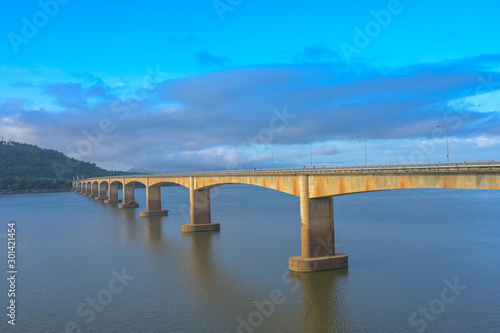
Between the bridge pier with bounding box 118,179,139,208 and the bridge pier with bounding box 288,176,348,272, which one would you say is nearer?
the bridge pier with bounding box 288,176,348,272

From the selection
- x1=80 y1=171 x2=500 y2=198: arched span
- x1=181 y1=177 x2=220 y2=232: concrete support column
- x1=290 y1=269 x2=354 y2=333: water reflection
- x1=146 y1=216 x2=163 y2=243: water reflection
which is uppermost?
x1=80 y1=171 x2=500 y2=198: arched span

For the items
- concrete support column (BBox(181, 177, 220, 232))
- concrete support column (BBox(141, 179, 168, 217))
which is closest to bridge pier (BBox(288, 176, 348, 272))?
concrete support column (BBox(181, 177, 220, 232))

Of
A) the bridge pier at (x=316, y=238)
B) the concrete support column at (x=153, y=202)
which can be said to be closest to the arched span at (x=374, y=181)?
the bridge pier at (x=316, y=238)

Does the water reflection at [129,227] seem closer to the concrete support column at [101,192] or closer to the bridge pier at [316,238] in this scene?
the bridge pier at [316,238]

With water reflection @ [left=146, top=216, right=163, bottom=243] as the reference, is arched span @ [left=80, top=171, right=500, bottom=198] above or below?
above

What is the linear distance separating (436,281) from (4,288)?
105 feet

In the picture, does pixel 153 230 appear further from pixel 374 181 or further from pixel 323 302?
pixel 374 181

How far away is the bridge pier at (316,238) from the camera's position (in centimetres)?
3216

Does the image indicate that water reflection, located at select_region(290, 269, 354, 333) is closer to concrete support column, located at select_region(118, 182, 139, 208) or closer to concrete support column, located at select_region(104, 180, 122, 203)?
concrete support column, located at select_region(118, 182, 139, 208)

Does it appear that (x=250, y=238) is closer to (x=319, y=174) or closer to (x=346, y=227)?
(x=346, y=227)

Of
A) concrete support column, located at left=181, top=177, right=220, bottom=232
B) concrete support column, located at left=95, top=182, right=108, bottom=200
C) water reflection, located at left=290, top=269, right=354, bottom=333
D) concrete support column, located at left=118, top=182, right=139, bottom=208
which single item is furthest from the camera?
concrete support column, located at left=95, top=182, right=108, bottom=200

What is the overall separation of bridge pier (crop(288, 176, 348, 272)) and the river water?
32.8 inches

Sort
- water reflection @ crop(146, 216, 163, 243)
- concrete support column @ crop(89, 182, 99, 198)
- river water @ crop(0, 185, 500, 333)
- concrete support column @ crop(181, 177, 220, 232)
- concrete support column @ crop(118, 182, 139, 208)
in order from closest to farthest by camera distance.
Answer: river water @ crop(0, 185, 500, 333)
water reflection @ crop(146, 216, 163, 243)
concrete support column @ crop(181, 177, 220, 232)
concrete support column @ crop(118, 182, 139, 208)
concrete support column @ crop(89, 182, 99, 198)

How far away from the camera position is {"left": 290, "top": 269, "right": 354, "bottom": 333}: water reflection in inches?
894
